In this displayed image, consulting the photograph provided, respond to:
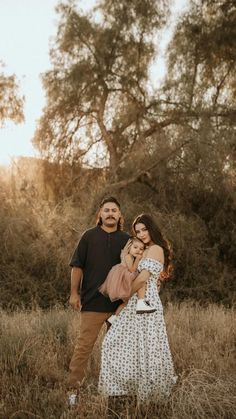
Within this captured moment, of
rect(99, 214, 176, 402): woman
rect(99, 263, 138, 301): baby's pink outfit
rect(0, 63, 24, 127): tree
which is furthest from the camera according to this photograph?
rect(0, 63, 24, 127): tree

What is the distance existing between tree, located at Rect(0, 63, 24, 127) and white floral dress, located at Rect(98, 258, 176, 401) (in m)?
11.3

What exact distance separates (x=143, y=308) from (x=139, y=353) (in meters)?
0.43

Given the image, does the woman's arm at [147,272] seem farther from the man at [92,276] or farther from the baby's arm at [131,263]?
the man at [92,276]

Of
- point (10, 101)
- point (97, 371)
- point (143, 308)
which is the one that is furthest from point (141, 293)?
point (10, 101)

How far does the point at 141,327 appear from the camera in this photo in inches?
191

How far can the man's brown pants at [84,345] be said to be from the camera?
4887mm

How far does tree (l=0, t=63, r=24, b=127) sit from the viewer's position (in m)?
15.2

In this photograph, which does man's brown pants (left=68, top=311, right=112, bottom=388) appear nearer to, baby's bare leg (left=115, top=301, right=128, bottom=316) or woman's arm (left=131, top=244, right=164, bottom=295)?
baby's bare leg (left=115, top=301, right=128, bottom=316)

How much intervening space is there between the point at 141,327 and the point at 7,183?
10.6 meters

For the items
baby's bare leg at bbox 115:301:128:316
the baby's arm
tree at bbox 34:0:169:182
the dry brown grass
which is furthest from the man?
tree at bbox 34:0:169:182

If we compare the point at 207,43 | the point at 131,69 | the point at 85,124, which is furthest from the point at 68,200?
the point at 207,43

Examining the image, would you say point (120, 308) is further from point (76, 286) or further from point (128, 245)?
point (128, 245)

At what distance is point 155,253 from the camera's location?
15.9 ft

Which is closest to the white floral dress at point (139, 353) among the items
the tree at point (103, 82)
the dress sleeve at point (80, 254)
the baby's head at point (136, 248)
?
the baby's head at point (136, 248)
